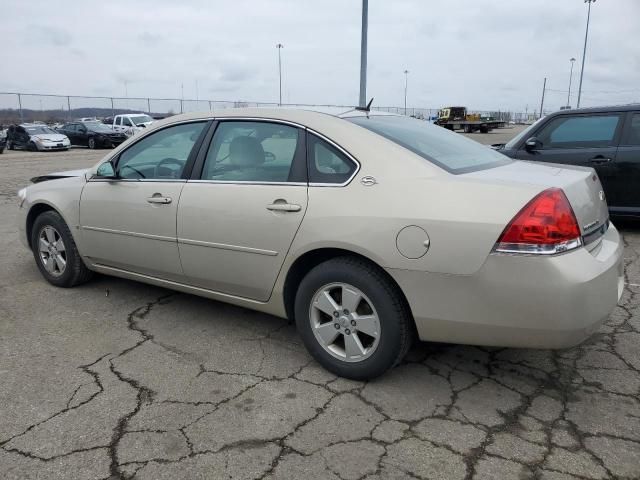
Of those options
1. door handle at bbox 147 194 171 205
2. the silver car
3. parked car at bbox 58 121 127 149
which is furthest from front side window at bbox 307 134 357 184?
parked car at bbox 58 121 127 149

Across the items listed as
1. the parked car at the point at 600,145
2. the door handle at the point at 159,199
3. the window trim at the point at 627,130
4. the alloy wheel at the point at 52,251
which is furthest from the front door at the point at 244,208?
the window trim at the point at 627,130

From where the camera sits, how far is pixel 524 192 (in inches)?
100

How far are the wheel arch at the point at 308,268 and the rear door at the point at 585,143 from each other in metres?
4.62

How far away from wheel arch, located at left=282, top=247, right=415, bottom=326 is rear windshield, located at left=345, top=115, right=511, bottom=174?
25.5 inches

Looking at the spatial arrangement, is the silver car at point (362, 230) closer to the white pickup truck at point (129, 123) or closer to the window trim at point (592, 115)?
the window trim at point (592, 115)

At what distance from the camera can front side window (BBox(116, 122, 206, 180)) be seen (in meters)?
3.72

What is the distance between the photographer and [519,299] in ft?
8.16

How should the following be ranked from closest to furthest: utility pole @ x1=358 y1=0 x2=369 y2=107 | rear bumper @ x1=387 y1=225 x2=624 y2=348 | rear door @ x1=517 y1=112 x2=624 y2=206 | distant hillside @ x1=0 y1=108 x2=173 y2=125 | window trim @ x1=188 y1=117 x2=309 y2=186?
1. rear bumper @ x1=387 y1=225 x2=624 y2=348
2. window trim @ x1=188 y1=117 x2=309 y2=186
3. rear door @ x1=517 y1=112 x2=624 y2=206
4. utility pole @ x1=358 y1=0 x2=369 y2=107
5. distant hillside @ x1=0 y1=108 x2=173 y2=125

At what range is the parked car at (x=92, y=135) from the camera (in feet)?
85.3

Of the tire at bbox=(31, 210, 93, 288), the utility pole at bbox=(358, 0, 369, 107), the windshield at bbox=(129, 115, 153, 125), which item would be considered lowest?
the tire at bbox=(31, 210, 93, 288)

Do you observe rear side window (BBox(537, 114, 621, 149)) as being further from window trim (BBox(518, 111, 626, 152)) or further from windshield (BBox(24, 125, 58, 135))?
windshield (BBox(24, 125, 58, 135))

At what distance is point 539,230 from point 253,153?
178 cm

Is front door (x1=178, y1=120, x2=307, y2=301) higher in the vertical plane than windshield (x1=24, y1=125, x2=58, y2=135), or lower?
higher

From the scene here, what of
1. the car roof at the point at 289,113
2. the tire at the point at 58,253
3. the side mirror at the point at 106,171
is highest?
the car roof at the point at 289,113
